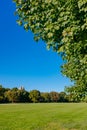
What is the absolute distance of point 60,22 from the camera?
53.1 feet

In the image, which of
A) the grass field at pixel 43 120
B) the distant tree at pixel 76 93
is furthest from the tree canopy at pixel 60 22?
the grass field at pixel 43 120

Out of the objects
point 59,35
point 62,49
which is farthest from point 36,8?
point 62,49

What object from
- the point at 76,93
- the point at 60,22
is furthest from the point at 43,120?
the point at 60,22

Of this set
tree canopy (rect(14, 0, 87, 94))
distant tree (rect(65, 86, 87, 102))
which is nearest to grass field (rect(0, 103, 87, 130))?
distant tree (rect(65, 86, 87, 102))

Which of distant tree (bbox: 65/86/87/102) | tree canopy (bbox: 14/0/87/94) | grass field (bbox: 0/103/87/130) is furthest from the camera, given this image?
grass field (bbox: 0/103/87/130)

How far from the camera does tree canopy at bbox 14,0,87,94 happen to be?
601 inches

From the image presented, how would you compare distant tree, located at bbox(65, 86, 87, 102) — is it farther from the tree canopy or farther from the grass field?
the tree canopy

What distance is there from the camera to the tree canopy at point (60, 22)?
15266 millimetres

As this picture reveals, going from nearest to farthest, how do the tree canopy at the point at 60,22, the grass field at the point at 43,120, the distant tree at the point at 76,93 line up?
1. the tree canopy at the point at 60,22
2. the distant tree at the point at 76,93
3. the grass field at the point at 43,120

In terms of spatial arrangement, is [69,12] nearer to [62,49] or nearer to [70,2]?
[70,2]

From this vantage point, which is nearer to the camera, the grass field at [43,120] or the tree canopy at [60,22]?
the tree canopy at [60,22]

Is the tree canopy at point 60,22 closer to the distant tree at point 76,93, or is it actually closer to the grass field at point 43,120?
the distant tree at point 76,93

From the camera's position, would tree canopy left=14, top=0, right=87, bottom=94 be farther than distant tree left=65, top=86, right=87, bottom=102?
No

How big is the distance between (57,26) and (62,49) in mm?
1040
